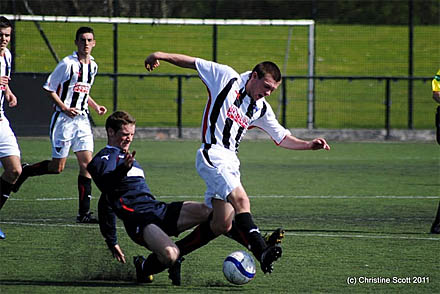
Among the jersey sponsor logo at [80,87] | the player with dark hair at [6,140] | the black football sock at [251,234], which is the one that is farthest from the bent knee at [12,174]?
the black football sock at [251,234]

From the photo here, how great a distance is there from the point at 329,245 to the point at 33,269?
2832 mm

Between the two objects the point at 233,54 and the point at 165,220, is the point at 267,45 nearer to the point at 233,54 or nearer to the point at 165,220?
the point at 233,54

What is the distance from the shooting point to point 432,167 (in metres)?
16.1

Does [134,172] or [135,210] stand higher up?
[134,172]

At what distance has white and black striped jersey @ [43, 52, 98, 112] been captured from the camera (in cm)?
963

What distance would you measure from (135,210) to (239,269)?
2.87ft

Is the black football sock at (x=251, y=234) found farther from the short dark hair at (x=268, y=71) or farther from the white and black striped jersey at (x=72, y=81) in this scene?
the white and black striped jersey at (x=72, y=81)

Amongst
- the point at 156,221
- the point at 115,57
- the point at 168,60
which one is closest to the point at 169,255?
the point at 156,221

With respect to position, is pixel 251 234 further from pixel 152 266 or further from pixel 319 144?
pixel 319 144

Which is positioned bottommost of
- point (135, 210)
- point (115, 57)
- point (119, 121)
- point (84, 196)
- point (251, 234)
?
point (84, 196)

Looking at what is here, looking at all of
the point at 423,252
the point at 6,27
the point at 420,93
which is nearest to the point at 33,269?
the point at 6,27

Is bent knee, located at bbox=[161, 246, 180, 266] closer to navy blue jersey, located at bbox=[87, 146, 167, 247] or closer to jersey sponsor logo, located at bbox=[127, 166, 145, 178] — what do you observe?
navy blue jersey, located at bbox=[87, 146, 167, 247]

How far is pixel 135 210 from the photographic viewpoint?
6.35 metres

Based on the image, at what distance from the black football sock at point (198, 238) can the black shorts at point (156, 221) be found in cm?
16
